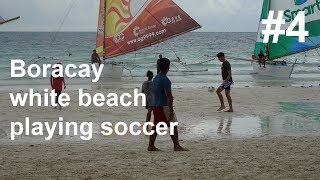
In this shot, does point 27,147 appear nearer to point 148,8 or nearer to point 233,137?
point 233,137

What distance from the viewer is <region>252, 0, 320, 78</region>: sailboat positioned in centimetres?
2548

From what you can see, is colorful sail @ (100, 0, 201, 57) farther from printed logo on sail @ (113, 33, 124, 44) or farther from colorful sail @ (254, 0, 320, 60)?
colorful sail @ (254, 0, 320, 60)

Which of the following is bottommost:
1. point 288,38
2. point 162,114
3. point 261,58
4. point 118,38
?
point 162,114

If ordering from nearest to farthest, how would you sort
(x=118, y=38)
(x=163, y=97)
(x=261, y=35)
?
1. (x=163, y=97)
2. (x=118, y=38)
3. (x=261, y=35)

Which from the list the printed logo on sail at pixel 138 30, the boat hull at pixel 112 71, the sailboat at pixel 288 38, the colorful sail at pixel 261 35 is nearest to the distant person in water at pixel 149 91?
the printed logo on sail at pixel 138 30

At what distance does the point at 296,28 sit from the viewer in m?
26.2

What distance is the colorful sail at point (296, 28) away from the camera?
2539 cm


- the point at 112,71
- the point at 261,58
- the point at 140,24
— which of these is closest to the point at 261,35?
the point at 261,58

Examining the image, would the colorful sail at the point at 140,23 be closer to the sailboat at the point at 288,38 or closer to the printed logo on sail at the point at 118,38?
the printed logo on sail at the point at 118,38

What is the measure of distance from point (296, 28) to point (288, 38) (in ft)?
2.45

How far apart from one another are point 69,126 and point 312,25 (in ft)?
56.8

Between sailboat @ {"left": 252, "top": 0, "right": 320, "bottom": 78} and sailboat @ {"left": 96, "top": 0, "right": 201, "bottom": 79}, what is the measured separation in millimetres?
5484

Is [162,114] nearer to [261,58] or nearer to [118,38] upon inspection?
[118,38]

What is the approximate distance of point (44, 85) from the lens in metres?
25.3
